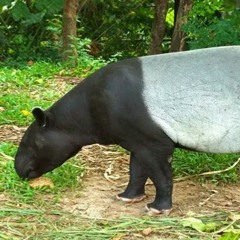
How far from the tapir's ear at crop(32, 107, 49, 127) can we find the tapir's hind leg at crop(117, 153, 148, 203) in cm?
78

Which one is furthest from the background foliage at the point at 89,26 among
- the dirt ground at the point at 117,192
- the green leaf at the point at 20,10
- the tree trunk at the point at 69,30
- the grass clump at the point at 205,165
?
the dirt ground at the point at 117,192

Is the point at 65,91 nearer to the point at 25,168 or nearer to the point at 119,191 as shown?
the point at 119,191

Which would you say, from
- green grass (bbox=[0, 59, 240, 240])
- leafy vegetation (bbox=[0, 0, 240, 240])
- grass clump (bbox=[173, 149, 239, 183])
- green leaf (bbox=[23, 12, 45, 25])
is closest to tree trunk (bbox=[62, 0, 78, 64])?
leafy vegetation (bbox=[0, 0, 240, 240])

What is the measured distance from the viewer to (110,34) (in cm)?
1510

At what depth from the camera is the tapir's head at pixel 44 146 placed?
4746 mm

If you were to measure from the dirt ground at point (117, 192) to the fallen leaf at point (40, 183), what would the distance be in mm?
204

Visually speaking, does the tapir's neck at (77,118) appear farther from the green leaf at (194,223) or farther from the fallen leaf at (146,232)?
the green leaf at (194,223)

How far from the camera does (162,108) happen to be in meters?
4.38

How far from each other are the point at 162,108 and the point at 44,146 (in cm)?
105

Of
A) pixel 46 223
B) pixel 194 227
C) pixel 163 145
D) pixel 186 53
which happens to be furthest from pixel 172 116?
pixel 46 223

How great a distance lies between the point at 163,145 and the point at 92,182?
1.19m

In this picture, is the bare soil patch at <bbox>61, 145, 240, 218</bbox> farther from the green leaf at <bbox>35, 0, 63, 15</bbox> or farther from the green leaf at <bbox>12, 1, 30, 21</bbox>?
the green leaf at <bbox>12, 1, 30, 21</bbox>

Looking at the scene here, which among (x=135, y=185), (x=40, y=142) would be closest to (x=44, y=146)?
(x=40, y=142)

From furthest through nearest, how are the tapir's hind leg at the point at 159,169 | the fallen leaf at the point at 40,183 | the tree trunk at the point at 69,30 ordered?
the tree trunk at the point at 69,30 < the fallen leaf at the point at 40,183 < the tapir's hind leg at the point at 159,169
